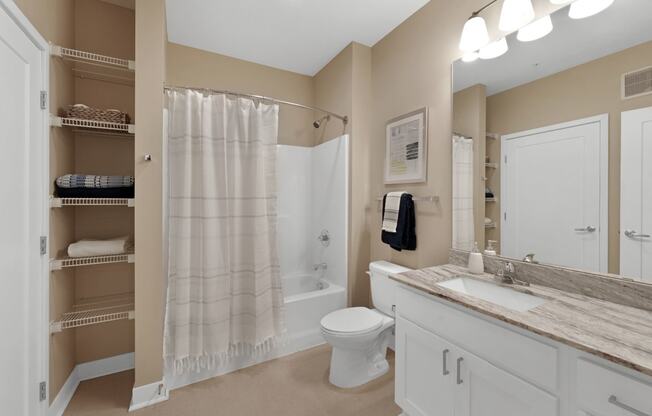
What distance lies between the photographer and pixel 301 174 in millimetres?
3053

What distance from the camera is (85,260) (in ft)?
5.40

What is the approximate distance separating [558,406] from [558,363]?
14 cm

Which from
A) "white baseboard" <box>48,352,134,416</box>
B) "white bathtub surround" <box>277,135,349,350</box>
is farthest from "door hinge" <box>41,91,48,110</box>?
"white bathtub surround" <box>277,135,349,350</box>

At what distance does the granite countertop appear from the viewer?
77 cm


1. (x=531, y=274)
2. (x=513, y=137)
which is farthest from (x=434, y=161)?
(x=531, y=274)

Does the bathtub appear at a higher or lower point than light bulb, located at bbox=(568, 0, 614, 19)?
lower

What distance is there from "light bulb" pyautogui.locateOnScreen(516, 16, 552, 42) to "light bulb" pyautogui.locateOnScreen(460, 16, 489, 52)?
0.56 ft

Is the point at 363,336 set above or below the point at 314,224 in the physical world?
below

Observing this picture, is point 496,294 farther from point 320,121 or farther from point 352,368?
point 320,121

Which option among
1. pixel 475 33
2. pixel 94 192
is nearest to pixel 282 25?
pixel 475 33

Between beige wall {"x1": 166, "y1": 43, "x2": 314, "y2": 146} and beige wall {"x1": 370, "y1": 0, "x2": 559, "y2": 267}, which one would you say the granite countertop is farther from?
beige wall {"x1": 166, "y1": 43, "x2": 314, "y2": 146}

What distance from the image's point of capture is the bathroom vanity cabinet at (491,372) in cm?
79

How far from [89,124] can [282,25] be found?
1.55 m

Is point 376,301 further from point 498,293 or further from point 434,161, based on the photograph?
point 434,161
